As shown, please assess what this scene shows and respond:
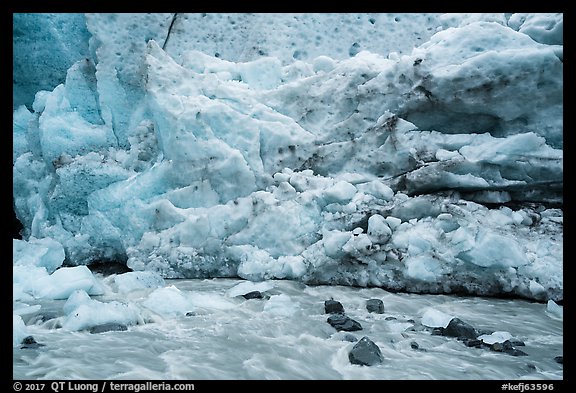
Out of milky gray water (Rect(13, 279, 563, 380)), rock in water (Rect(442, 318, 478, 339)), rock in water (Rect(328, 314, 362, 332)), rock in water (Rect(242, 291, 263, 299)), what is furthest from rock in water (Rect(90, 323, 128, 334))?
rock in water (Rect(442, 318, 478, 339))

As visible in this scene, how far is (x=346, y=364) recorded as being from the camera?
8.75ft

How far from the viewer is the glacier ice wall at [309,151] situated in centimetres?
468

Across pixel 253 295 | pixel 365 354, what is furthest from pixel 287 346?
pixel 253 295

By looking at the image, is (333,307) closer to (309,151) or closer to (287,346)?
(287,346)

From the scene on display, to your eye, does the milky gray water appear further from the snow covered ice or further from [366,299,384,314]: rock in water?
the snow covered ice

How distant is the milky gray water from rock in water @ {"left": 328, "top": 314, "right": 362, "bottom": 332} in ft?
0.16

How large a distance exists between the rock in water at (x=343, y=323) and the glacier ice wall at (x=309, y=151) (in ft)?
4.27

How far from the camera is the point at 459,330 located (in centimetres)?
320

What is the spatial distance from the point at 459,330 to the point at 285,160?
10.3ft

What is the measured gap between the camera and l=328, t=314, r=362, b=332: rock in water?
3287 millimetres

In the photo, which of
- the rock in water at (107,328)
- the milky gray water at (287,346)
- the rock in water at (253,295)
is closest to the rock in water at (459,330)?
the milky gray water at (287,346)

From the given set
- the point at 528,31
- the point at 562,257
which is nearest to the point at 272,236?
the point at 562,257

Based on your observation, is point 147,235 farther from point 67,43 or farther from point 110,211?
point 67,43

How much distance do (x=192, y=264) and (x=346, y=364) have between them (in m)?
2.97
